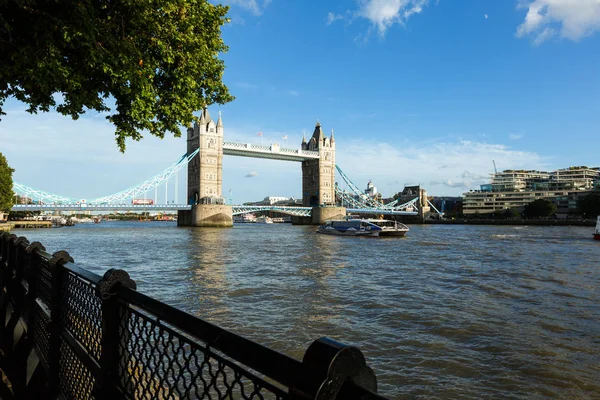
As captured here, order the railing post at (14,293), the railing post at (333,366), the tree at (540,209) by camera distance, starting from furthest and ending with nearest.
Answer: the tree at (540,209) → the railing post at (14,293) → the railing post at (333,366)

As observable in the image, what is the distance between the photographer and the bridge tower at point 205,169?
2908 inches

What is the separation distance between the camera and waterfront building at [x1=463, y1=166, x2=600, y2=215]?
3949 inches

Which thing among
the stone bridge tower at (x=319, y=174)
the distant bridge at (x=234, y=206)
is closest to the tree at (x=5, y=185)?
the distant bridge at (x=234, y=206)

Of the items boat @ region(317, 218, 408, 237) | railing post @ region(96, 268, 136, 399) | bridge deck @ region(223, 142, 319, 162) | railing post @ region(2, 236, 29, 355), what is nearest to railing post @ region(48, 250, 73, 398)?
railing post @ region(96, 268, 136, 399)

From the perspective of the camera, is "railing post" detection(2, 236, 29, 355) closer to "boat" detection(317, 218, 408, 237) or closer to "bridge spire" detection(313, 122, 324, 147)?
→ "boat" detection(317, 218, 408, 237)

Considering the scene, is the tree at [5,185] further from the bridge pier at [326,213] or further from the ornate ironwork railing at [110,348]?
the ornate ironwork railing at [110,348]

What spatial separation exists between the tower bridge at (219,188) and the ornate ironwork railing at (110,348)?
60707mm

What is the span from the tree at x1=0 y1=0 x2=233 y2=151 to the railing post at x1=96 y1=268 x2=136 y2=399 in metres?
4.26

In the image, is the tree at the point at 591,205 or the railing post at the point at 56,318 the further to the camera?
the tree at the point at 591,205

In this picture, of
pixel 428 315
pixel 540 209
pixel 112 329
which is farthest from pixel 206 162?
pixel 112 329

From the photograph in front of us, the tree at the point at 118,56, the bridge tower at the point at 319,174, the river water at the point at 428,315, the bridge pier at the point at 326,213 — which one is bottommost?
the river water at the point at 428,315

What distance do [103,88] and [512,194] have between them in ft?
383

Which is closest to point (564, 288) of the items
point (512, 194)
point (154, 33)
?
point (154, 33)

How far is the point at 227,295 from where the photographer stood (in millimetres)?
11383
